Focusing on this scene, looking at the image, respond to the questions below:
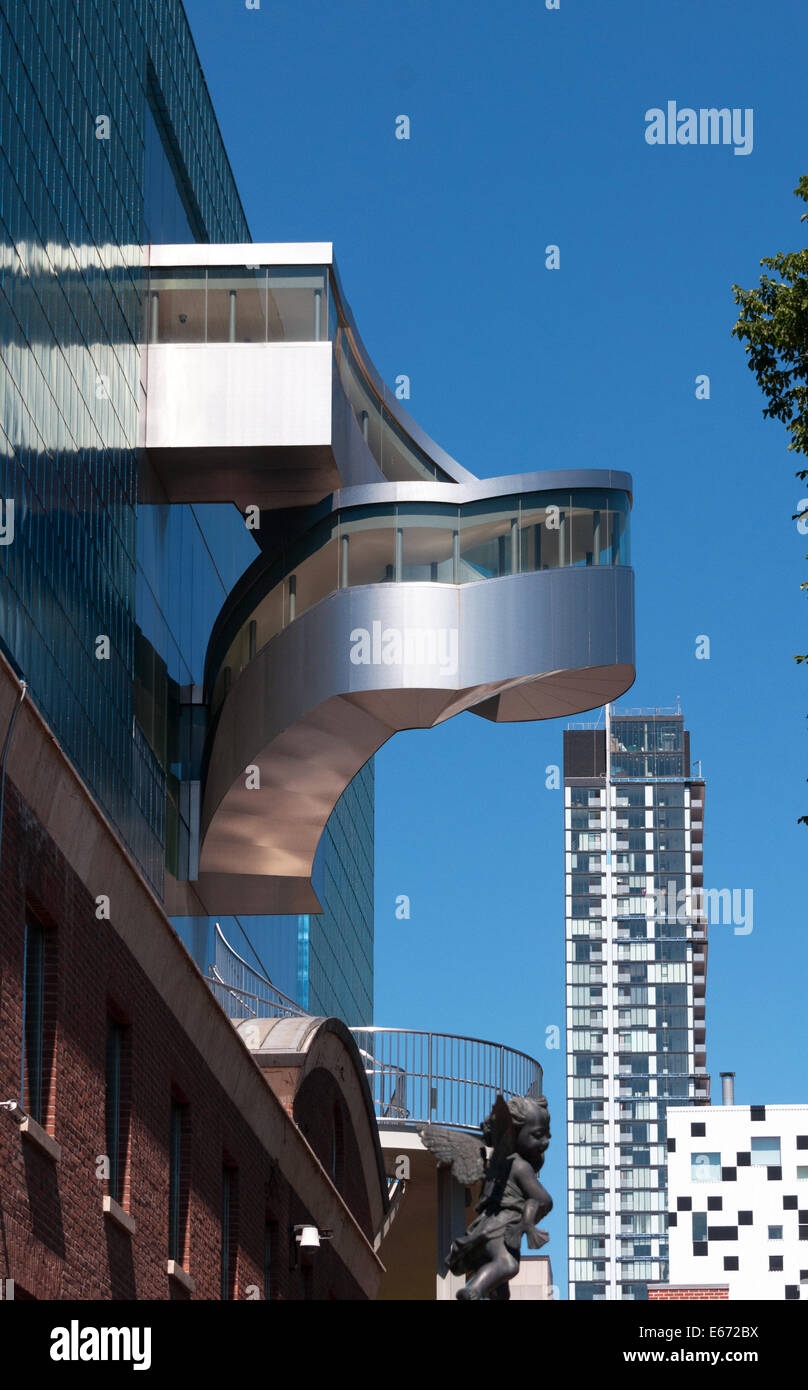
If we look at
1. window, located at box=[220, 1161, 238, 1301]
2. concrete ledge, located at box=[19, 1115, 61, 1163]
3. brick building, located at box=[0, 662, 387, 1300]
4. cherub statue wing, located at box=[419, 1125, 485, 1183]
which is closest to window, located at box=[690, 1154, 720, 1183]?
brick building, located at box=[0, 662, 387, 1300]

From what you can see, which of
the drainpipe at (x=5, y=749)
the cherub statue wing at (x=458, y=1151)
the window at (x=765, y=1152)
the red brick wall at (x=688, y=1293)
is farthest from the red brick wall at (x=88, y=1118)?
the window at (x=765, y=1152)

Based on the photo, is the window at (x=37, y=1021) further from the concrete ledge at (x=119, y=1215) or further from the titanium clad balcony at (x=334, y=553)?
the titanium clad balcony at (x=334, y=553)

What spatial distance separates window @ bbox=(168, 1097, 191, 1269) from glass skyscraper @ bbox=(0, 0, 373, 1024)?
182 inches

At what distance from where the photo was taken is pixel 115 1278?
20125 millimetres

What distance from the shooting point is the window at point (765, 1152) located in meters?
126

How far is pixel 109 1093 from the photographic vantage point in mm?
20656

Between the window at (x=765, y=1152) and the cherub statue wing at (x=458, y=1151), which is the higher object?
the window at (x=765, y=1152)

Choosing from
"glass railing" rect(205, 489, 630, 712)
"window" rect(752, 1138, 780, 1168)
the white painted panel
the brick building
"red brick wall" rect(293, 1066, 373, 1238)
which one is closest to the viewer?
the brick building

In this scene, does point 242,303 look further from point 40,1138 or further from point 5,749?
point 40,1138

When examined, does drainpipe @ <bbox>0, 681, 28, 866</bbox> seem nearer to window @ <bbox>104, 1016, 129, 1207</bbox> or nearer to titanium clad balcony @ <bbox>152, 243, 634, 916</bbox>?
window @ <bbox>104, 1016, 129, 1207</bbox>

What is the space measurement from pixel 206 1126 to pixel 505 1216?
13.4ft

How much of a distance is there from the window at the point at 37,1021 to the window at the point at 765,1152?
11263 centimetres

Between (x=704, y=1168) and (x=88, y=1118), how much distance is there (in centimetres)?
11187

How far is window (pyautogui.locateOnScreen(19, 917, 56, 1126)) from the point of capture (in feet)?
59.0
